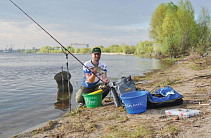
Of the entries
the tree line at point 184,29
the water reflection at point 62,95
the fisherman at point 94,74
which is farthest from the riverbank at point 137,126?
the tree line at point 184,29

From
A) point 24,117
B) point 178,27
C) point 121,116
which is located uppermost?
point 178,27

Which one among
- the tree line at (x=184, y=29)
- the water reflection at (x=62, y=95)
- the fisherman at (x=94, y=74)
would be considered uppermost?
the tree line at (x=184, y=29)

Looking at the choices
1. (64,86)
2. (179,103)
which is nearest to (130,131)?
(179,103)

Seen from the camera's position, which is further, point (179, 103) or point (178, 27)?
point (178, 27)

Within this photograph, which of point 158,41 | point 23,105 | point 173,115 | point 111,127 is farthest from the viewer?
point 158,41

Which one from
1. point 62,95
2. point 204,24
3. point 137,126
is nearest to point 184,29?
point 204,24

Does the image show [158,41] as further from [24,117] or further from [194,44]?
[24,117]

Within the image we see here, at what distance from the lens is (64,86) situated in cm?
921

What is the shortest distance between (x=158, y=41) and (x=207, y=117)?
41.2 metres

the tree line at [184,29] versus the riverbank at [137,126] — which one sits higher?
the tree line at [184,29]

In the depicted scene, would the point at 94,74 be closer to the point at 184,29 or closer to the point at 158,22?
the point at 184,29

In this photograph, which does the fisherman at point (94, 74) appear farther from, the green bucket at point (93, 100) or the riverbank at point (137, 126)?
the riverbank at point (137, 126)

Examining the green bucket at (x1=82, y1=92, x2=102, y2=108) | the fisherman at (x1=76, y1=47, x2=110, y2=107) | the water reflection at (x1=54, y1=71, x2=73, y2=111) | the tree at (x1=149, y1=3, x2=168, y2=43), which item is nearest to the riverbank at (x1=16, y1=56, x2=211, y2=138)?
the green bucket at (x1=82, y1=92, x2=102, y2=108)

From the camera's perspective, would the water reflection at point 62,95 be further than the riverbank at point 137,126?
Yes
